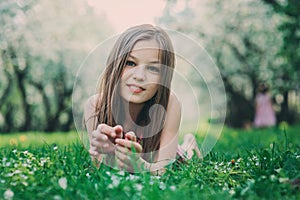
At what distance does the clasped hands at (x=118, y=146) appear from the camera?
7.04 ft

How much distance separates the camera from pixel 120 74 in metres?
2.49

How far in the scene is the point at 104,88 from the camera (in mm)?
2576

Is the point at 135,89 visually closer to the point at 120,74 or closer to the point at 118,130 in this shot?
the point at 120,74

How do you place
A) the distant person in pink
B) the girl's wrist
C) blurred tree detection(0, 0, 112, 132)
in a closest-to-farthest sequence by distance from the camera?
the girl's wrist
blurred tree detection(0, 0, 112, 132)
the distant person in pink

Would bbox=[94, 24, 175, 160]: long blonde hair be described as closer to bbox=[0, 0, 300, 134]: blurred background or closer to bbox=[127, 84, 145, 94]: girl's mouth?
bbox=[127, 84, 145, 94]: girl's mouth

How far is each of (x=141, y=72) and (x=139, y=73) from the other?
1 cm

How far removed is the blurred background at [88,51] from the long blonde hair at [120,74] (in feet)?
27.6

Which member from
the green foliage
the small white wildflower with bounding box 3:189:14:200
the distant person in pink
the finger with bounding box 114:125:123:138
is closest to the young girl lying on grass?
the finger with bounding box 114:125:123:138

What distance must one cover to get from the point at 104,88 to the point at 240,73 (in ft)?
42.0

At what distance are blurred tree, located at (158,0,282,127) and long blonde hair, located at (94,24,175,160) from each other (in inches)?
338

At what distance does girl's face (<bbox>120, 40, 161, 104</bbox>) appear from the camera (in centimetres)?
244

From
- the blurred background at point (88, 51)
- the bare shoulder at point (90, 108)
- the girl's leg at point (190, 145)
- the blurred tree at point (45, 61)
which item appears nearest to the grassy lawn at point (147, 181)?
the bare shoulder at point (90, 108)

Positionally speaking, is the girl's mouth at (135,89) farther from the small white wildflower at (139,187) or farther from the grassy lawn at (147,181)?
the small white wildflower at (139,187)

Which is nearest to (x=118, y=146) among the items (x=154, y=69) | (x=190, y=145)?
(x=154, y=69)
